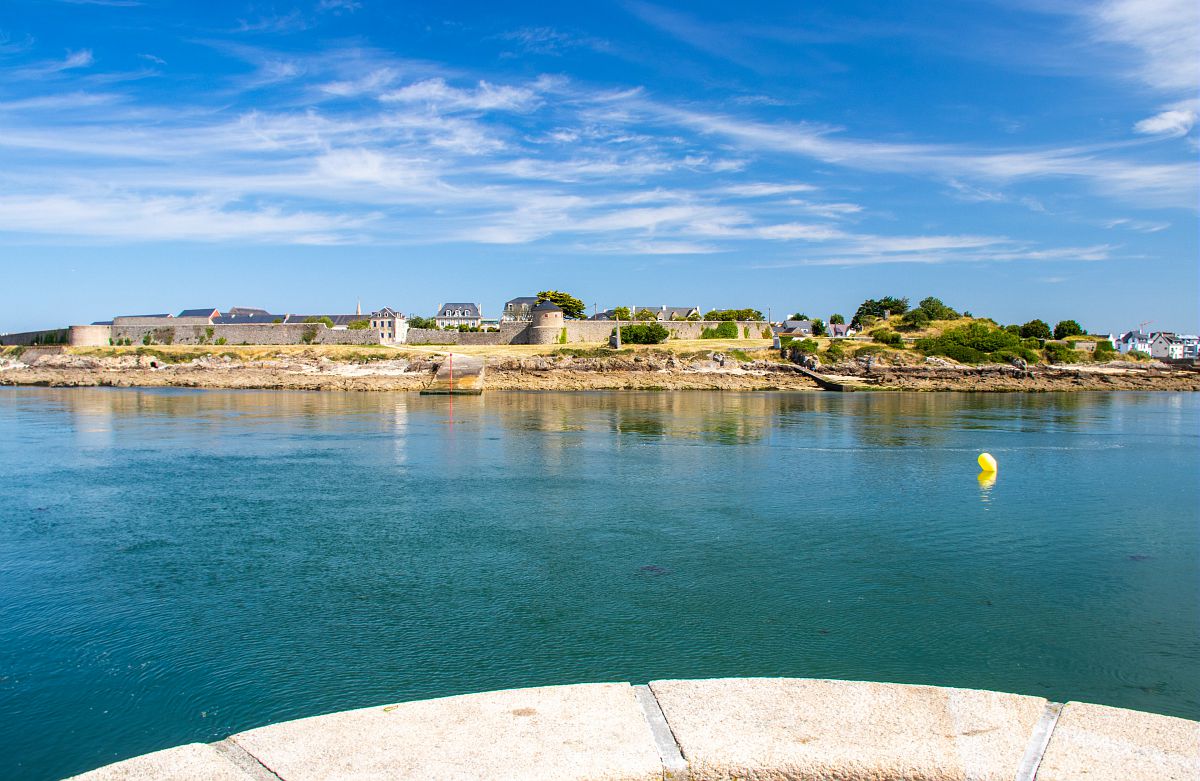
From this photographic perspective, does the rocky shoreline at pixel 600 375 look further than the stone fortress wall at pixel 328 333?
No

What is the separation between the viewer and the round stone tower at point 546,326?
70938 mm

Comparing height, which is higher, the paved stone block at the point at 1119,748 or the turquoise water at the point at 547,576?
the paved stone block at the point at 1119,748

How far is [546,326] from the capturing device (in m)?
71.1

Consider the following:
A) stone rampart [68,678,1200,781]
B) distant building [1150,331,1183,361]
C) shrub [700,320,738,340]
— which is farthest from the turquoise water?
distant building [1150,331,1183,361]

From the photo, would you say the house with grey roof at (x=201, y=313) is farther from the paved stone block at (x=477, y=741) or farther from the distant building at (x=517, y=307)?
the paved stone block at (x=477, y=741)

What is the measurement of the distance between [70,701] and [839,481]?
549 inches

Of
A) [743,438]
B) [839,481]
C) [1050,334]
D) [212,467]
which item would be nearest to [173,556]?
[212,467]

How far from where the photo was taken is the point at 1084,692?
6508 millimetres

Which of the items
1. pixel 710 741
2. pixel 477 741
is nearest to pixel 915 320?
pixel 710 741

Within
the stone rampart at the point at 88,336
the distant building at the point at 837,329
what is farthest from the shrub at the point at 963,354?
the stone rampart at the point at 88,336

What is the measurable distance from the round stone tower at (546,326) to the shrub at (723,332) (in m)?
13.2

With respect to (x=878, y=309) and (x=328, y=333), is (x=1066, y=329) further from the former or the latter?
(x=328, y=333)

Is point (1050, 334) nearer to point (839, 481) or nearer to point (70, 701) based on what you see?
point (839, 481)

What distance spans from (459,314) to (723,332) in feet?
137
